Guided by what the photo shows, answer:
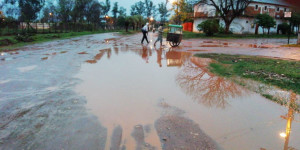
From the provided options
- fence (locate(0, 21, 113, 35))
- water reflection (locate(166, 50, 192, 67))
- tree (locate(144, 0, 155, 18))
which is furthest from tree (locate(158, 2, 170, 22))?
water reflection (locate(166, 50, 192, 67))

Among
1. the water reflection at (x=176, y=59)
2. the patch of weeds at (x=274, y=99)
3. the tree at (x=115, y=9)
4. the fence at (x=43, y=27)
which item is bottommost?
the patch of weeds at (x=274, y=99)

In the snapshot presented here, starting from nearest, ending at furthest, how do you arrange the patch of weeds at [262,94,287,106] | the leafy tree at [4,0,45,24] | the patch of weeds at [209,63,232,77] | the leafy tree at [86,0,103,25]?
1. the patch of weeds at [262,94,287,106]
2. the patch of weeds at [209,63,232,77]
3. the leafy tree at [4,0,45,24]
4. the leafy tree at [86,0,103,25]

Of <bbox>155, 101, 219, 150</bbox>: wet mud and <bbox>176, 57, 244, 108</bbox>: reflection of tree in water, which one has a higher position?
<bbox>176, 57, 244, 108</bbox>: reflection of tree in water

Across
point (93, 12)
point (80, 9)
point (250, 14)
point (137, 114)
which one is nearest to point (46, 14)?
point (80, 9)

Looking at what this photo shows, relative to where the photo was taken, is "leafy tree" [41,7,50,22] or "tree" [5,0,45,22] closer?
"tree" [5,0,45,22]

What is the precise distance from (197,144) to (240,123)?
48.5 inches

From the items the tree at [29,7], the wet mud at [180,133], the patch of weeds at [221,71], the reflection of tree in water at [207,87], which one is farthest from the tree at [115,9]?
the wet mud at [180,133]

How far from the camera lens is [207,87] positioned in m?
6.76

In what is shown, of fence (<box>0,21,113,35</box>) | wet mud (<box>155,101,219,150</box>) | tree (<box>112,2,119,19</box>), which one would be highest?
tree (<box>112,2,119,19</box>)

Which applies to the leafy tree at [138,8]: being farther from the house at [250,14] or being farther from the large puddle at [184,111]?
the large puddle at [184,111]

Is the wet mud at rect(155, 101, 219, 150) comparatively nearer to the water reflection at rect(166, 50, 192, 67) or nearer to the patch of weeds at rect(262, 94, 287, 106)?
the patch of weeds at rect(262, 94, 287, 106)

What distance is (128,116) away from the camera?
4.64 meters

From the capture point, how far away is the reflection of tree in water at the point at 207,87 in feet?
18.9

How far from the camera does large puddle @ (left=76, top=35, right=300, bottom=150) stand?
3.76 metres
